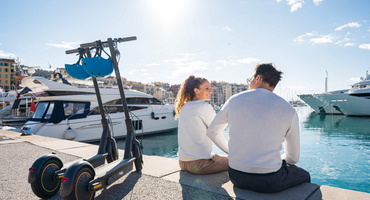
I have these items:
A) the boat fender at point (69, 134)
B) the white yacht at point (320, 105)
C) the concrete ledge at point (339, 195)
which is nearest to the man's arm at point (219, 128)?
the concrete ledge at point (339, 195)

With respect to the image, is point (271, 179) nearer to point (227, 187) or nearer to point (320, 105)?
point (227, 187)

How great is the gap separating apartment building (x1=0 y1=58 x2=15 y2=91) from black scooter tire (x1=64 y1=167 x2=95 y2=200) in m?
96.4

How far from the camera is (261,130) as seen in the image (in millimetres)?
2152

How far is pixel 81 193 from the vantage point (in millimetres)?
2221

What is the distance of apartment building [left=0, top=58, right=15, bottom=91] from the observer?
8046cm

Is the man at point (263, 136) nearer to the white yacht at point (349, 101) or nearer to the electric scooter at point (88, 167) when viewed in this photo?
the electric scooter at point (88, 167)

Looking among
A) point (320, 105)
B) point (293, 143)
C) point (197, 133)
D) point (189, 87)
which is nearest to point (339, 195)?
point (293, 143)

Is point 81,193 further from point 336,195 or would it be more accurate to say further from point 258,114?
point 336,195

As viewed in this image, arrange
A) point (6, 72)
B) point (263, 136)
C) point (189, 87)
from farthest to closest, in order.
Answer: point (6, 72), point (189, 87), point (263, 136)

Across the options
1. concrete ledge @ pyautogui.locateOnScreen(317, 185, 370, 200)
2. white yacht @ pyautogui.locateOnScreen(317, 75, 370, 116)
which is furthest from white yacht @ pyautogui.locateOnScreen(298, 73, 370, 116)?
concrete ledge @ pyautogui.locateOnScreen(317, 185, 370, 200)

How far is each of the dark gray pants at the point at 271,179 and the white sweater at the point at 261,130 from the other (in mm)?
67

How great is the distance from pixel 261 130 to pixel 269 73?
1.86 ft

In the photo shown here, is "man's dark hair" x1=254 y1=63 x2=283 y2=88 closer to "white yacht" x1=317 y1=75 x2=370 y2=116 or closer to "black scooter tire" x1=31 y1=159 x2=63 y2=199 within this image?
"black scooter tire" x1=31 y1=159 x2=63 y2=199

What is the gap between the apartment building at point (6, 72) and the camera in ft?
264
